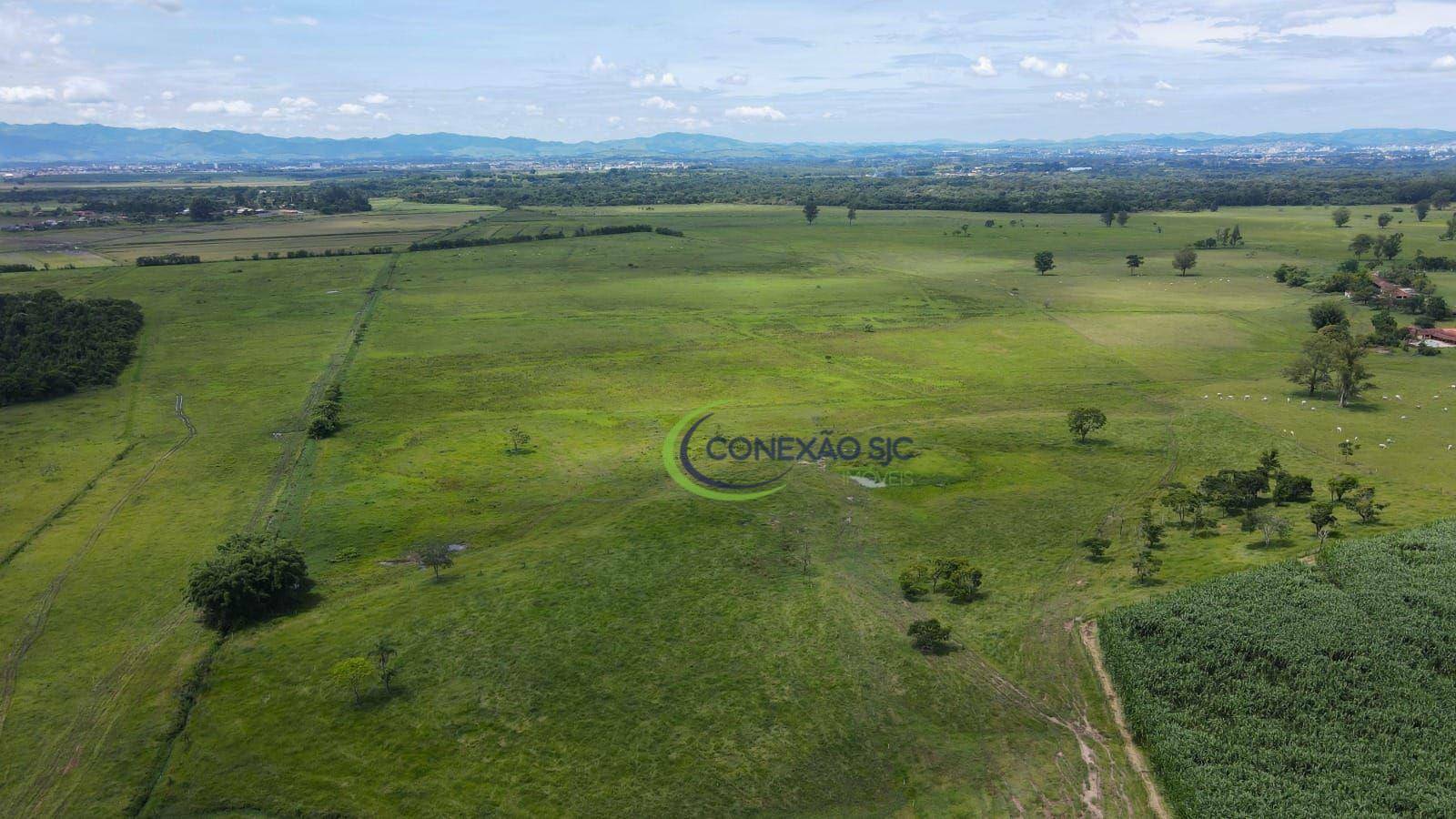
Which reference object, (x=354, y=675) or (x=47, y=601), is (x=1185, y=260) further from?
(x=47, y=601)

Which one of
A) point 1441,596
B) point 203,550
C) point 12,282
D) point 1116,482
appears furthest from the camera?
point 12,282

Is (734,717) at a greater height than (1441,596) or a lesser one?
lesser

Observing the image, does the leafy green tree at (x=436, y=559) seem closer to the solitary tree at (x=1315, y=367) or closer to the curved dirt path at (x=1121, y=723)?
the curved dirt path at (x=1121, y=723)

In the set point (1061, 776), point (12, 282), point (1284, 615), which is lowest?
point (1061, 776)

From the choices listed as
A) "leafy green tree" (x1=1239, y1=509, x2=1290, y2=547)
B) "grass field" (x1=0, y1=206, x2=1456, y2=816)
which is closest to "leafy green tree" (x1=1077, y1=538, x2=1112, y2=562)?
"grass field" (x1=0, y1=206, x2=1456, y2=816)

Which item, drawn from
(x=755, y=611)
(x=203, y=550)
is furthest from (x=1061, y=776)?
(x=203, y=550)

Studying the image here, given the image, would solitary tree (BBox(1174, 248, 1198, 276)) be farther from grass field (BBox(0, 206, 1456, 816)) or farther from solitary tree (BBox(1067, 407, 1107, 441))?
solitary tree (BBox(1067, 407, 1107, 441))

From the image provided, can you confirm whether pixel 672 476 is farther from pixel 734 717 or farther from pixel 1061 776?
pixel 1061 776
